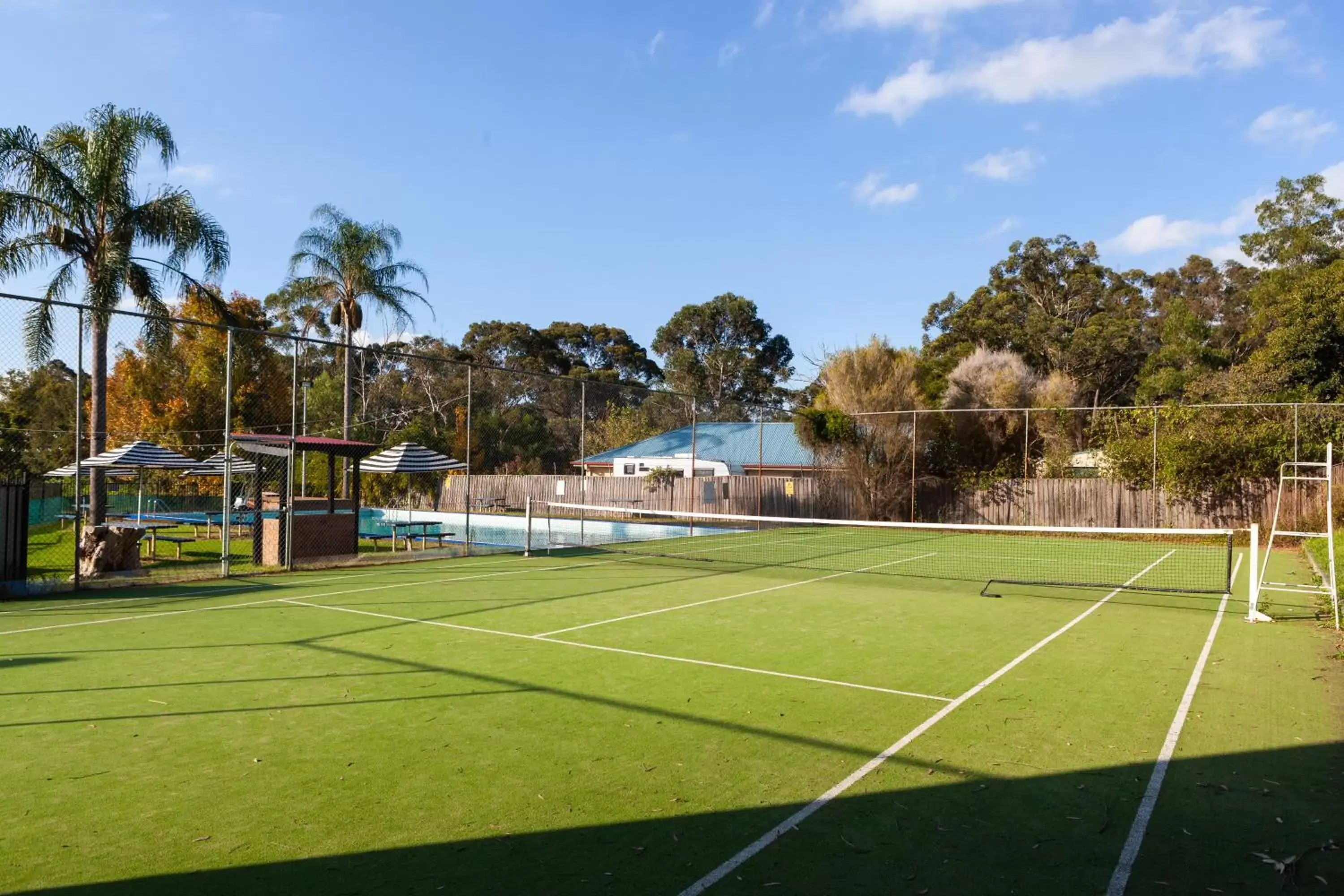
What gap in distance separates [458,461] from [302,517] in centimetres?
1215

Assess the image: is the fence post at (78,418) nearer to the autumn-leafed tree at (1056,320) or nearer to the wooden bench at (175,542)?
A: the wooden bench at (175,542)

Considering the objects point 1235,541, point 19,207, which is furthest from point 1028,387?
point 19,207

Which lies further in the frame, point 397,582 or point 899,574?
point 899,574

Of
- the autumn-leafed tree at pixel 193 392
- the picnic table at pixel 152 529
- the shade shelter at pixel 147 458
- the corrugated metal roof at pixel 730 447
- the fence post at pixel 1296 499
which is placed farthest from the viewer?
the corrugated metal roof at pixel 730 447

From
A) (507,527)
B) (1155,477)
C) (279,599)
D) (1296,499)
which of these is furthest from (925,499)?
(279,599)

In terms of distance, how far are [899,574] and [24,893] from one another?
13745mm

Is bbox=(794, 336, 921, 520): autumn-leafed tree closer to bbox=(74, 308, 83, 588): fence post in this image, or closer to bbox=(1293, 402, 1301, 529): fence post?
bbox=(1293, 402, 1301, 529): fence post

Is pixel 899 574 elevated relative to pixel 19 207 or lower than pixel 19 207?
lower

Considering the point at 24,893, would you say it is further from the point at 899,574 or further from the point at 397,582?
the point at 899,574

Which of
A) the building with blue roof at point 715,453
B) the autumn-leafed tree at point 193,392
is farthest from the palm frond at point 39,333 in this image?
the building with blue roof at point 715,453

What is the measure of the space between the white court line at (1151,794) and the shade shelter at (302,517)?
12.8 m

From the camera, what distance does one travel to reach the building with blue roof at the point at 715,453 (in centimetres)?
3909

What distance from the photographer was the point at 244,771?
5.12 m

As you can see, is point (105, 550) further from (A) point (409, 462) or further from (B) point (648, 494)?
(B) point (648, 494)
